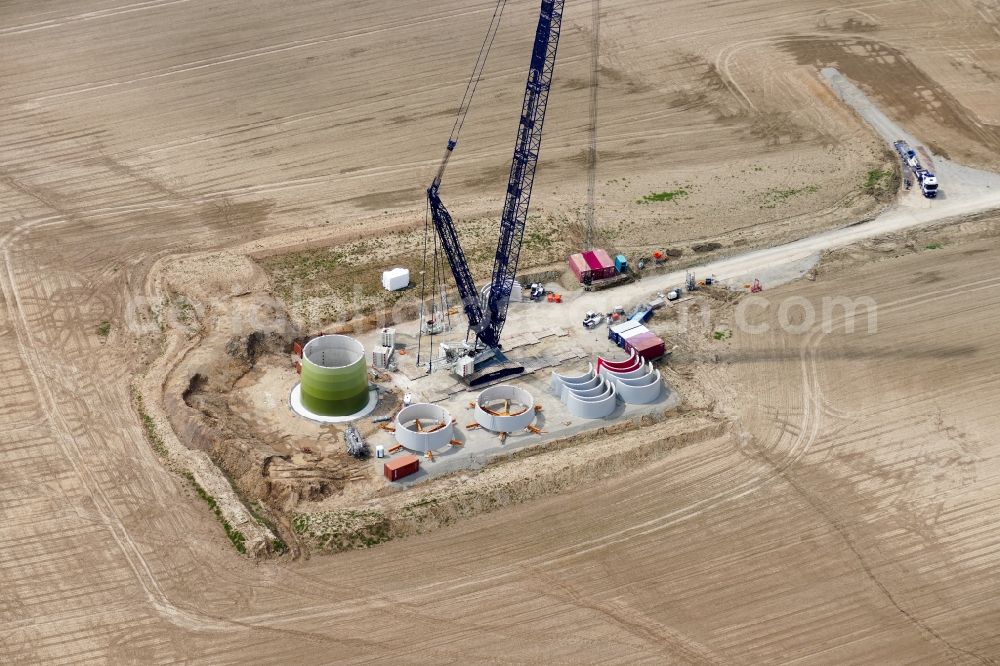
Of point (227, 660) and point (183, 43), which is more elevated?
point (183, 43)

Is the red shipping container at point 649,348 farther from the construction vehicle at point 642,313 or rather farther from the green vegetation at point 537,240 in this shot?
the green vegetation at point 537,240

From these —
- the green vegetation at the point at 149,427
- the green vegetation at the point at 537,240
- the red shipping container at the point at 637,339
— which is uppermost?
the green vegetation at the point at 149,427

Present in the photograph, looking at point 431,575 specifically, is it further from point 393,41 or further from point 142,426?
point 393,41

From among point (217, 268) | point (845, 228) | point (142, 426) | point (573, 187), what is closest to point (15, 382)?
point (142, 426)

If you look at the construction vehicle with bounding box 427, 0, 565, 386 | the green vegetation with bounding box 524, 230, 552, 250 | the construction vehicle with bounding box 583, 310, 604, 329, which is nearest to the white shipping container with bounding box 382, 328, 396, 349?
the construction vehicle with bounding box 427, 0, 565, 386

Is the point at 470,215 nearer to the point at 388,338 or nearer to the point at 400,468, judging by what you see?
the point at 388,338

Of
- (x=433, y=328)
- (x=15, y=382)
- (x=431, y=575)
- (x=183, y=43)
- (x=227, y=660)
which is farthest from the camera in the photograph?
(x=183, y=43)

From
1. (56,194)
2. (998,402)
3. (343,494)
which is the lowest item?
(998,402)

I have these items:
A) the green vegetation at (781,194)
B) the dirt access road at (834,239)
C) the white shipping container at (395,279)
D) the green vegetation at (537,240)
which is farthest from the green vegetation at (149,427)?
the green vegetation at (781,194)
